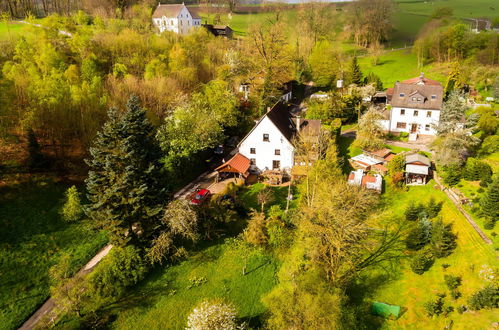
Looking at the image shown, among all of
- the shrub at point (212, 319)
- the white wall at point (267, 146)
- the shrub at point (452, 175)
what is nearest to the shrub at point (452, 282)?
the shrub at point (452, 175)

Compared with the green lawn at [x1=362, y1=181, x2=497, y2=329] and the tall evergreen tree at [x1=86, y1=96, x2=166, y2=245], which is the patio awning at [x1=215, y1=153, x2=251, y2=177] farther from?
the green lawn at [x1=362, y1=181, x2=497, y2=329]

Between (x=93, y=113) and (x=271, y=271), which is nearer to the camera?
(x=271, y=271)

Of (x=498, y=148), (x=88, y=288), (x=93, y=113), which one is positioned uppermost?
(x=93, y=113)

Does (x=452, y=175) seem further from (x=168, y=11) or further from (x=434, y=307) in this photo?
(x=168, y=11)

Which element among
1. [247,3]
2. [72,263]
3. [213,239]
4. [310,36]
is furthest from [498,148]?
[247,3]

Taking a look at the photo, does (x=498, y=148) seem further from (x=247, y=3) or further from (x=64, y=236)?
(x=247, y=3)

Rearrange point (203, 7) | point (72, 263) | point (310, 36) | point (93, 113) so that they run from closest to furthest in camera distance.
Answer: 1. point (72, 263)
2. point (93, 113)
3. point (310, 36)
4. point (203, 7)

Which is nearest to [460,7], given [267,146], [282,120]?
[282,120]
